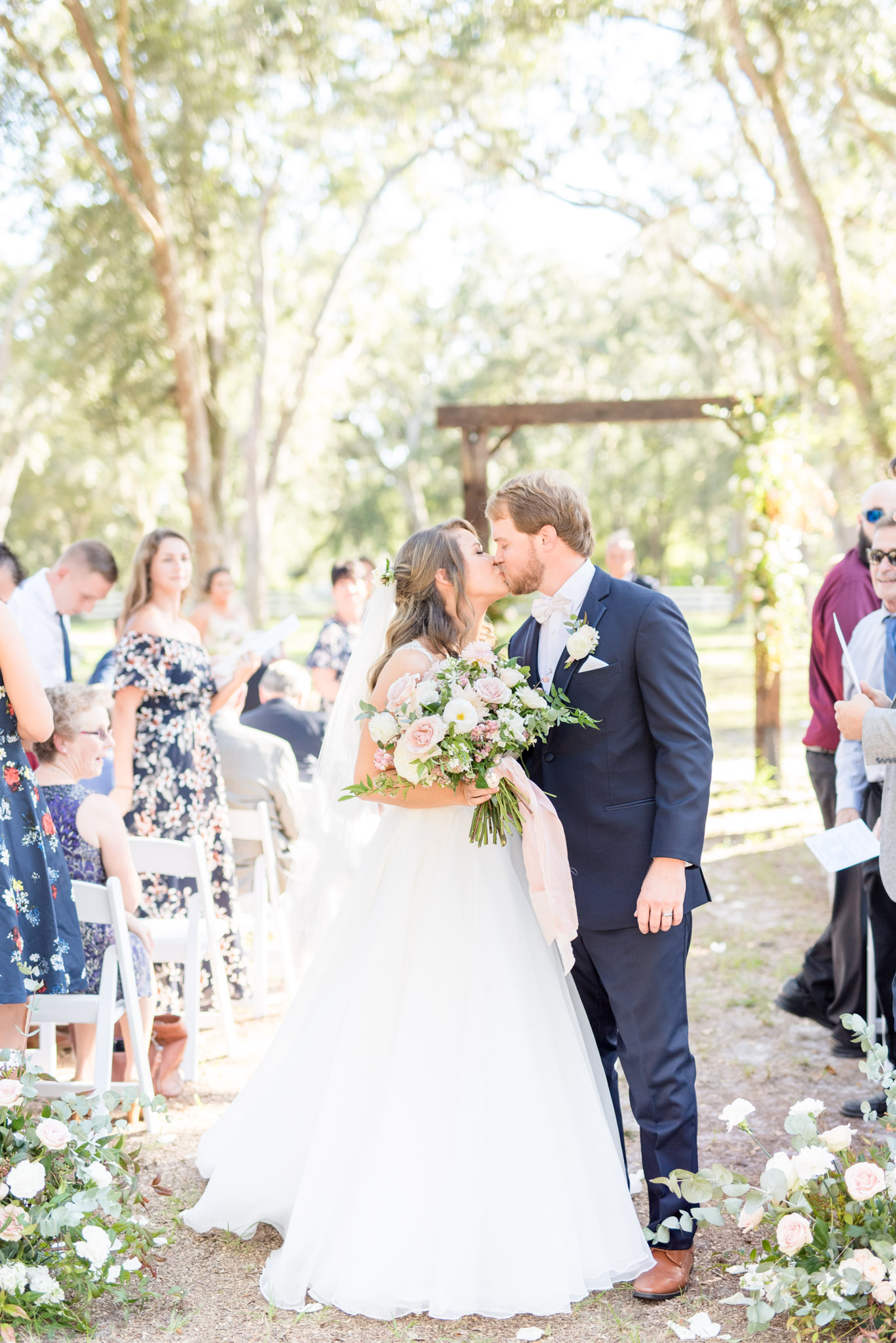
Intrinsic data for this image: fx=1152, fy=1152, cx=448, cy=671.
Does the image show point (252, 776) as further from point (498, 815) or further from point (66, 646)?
point (498, 815)

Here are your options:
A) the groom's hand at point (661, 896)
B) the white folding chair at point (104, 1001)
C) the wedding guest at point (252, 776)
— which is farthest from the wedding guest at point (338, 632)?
the groom's hand at point (661, 896)

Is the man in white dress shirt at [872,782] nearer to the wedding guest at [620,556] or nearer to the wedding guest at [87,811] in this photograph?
the wedding guest at [87,811]

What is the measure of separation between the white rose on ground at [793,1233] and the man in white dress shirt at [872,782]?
1800mm

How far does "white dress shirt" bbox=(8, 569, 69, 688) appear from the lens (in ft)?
19.8

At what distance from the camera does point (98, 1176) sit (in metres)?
2.99

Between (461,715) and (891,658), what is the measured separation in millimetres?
2065

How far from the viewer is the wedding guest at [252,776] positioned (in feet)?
20.1

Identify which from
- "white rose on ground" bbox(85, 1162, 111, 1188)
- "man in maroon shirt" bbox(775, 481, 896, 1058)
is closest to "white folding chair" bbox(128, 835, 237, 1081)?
"white rose on ground" bbox(85, 1162, 111, 1188)

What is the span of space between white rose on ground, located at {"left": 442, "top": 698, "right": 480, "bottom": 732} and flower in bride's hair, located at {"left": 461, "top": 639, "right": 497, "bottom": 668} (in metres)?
0.20

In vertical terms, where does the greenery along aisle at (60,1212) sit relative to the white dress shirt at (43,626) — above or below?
below

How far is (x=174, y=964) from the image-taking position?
541 cm

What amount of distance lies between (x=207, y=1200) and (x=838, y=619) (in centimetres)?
361

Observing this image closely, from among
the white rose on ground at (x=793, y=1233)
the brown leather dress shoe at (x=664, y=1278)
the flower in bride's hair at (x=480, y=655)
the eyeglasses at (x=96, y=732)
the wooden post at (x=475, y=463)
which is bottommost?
the brown leather dress shoe at (x=664, y=1278)

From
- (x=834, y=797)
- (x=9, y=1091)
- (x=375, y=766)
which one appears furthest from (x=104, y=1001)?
(x=834, y=797)
